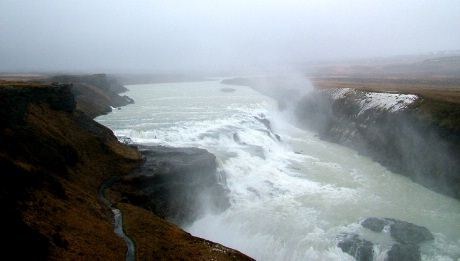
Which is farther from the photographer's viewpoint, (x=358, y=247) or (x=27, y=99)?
(x=27, y=99)

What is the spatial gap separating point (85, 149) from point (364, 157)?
42.2 metres

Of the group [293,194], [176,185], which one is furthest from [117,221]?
[293,194]

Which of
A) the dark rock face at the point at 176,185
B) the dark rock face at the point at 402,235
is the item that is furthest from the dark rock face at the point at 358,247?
the dark rock face at the point at 176,185

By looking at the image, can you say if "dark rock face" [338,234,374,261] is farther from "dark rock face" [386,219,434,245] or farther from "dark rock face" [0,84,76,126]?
"dark rock face" [0,84,76,126]

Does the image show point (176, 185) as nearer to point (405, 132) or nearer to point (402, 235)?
point (402, 235)

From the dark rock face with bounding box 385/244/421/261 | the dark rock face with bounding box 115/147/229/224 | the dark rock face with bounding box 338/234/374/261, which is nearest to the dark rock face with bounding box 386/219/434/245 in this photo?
the dark rock face with bounding box 385/244/421/261

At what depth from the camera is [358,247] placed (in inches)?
1303

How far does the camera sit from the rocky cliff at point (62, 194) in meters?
25.3

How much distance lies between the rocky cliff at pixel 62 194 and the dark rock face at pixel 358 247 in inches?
384

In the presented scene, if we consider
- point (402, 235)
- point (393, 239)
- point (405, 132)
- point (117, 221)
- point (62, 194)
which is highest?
point (405, 132)

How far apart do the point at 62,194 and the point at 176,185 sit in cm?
1258

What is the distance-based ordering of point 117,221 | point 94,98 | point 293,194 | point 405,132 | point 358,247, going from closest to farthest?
point 117,221, point 358,247, point 293,194, point 405,132, point 94,98

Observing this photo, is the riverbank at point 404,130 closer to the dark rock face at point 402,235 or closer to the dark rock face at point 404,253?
the dark rock face at point 402,235

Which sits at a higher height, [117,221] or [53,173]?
[53,173]
